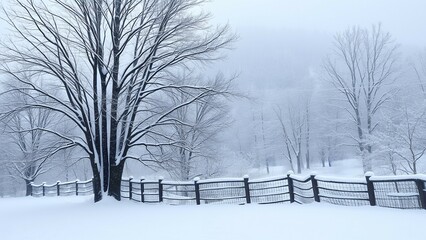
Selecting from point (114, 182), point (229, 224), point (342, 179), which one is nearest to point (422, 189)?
point (342, 179)

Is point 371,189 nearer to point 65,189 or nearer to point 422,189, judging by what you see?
point 422,189

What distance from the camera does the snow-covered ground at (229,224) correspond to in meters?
6.54

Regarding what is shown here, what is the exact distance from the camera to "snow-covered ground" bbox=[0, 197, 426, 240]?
6.54m

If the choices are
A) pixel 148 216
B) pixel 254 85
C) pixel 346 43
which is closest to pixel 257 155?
pixel 254 85

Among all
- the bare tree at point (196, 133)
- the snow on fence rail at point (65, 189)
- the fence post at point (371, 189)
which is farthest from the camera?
the snow on fence rail at point (65, 189)

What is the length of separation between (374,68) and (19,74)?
89.0 feet

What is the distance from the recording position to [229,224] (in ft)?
26.4

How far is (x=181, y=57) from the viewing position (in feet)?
46.4

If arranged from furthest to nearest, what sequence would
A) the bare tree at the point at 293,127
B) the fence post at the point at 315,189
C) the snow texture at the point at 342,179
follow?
the bare tree at the point at 293,127 → the fence post at the point at 315,189 → the snow texture at the point at 342,179

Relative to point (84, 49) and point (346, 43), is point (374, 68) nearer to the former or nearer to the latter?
point (346, 43)

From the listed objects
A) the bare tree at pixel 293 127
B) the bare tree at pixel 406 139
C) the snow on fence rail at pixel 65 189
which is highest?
the bare tree at pixel 293 127

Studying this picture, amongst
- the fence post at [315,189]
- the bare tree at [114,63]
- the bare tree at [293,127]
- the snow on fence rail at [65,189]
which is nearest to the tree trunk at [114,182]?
the bare tree at [114,63]

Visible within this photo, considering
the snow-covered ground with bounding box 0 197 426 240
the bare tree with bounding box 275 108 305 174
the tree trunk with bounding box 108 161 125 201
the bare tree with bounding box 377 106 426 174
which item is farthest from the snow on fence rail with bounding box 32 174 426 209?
the bare tree with bounding box 275 108 305 174

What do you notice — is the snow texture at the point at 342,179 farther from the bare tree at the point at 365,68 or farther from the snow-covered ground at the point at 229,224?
the bare tree at the point at 365,68
